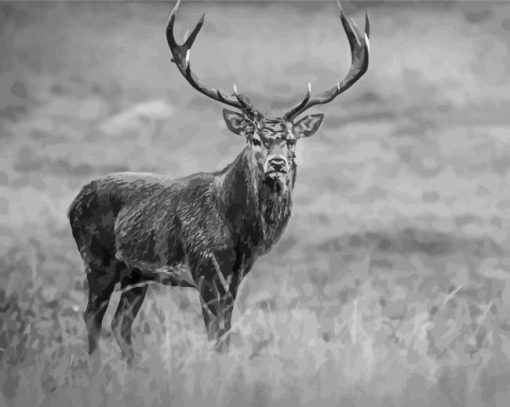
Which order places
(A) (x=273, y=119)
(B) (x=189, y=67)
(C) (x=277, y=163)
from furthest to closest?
(B) (x=189, y=67)
(A) (x=273, y=119)
(C) (x=277, y=163)

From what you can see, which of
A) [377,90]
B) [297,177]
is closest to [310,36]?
[377,90]

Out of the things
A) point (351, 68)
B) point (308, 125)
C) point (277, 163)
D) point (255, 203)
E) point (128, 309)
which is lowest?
point (128, 309)

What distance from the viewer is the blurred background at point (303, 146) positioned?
3701 mm

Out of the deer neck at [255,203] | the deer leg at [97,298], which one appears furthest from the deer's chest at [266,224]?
the deer leg at [97,298]

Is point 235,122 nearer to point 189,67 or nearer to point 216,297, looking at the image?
point 189,67

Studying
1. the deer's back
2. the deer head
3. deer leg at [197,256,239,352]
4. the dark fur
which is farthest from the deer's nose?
deer leg at [197,256,239,352]

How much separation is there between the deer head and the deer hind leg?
73 centimetres

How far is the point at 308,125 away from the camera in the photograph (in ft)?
12.0

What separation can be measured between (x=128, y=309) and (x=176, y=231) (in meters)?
0.39

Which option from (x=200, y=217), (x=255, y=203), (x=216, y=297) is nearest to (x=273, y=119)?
(x=255, y=203)

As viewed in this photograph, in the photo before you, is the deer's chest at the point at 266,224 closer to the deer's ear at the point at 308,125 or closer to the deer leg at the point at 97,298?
the deer's ear at the point at 308,125

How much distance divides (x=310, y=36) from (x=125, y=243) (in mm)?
1234

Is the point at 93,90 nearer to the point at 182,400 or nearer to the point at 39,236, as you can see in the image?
the point at 39,236

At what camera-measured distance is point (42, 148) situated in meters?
3.83
